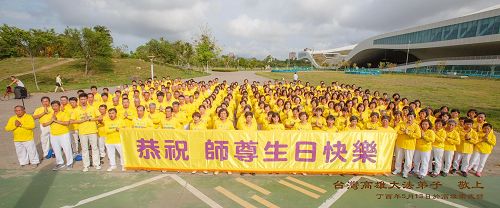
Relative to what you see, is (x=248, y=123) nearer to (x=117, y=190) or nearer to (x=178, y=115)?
(x=178, y=115)

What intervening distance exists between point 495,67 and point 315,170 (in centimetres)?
6033

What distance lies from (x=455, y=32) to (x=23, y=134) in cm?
7186

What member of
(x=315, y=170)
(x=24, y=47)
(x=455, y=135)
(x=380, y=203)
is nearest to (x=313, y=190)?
(x=315, y=170)

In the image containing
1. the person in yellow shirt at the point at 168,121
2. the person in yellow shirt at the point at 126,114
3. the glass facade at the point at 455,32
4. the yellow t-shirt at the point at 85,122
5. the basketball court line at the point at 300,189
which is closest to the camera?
the basketball court line at the point at 300,189

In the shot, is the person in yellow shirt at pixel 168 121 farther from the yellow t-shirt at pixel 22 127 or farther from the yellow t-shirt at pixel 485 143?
the yellow t-shirt at pixel 485 143

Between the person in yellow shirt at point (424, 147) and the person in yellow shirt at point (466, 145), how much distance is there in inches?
36.8

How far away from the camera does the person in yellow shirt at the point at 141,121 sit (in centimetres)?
681

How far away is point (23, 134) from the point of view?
6637 mm

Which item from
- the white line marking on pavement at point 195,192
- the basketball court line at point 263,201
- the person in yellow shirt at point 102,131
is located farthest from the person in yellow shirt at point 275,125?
the person in yellow shirt at point 102,131

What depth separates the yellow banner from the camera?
6578 mm

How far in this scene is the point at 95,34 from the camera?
120ft

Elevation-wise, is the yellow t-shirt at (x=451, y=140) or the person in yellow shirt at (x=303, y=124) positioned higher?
the person in yellow shirt at (x=303, y=124)

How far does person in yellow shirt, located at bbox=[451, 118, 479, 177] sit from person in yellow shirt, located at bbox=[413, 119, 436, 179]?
934 mm

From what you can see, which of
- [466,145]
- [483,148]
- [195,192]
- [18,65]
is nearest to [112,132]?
[195,192]
